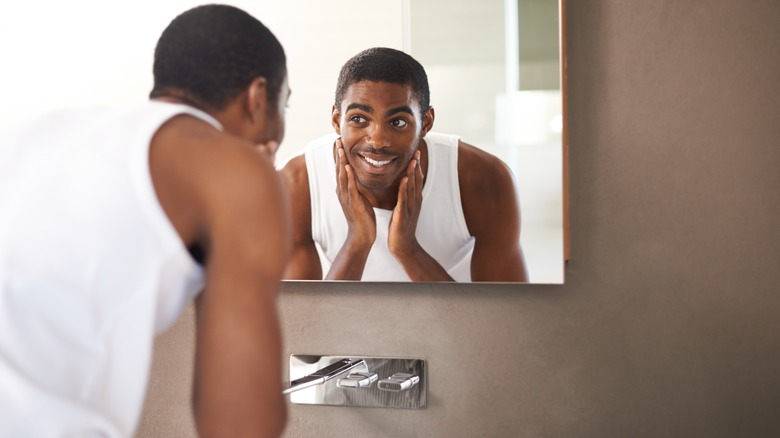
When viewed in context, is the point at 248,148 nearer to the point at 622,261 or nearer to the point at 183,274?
the point at 183,274

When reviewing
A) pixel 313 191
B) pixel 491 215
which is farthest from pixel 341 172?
pixel 491 215

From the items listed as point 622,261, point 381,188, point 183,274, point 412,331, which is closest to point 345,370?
point 412,331

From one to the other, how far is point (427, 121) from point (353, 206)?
8.3 inches

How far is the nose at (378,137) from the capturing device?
148 cm

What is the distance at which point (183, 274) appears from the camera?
80 cm

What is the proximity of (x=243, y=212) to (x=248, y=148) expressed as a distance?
0.08 meters

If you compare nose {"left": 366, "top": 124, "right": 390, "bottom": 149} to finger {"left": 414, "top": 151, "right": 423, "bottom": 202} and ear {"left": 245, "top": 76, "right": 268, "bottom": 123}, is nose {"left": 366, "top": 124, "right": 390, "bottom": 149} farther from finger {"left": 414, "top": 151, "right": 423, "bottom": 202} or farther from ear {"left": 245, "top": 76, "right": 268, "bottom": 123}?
ear {"left": 245, "top": 76, "right": 268, "bottom": 123}

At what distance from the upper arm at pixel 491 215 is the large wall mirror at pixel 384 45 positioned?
0.06 feet

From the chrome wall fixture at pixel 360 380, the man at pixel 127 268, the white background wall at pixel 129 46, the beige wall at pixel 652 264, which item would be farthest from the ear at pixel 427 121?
the man at pixel 127 268

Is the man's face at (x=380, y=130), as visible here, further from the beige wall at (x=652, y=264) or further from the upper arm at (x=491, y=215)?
the beige wall at (x=652, y=264)

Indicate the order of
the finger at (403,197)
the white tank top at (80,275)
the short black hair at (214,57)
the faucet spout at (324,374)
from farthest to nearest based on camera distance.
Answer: the finger at (403,197)
the faucet spout at (324,374)
the short black hair at (214,57)
the white tank top at (80,275)

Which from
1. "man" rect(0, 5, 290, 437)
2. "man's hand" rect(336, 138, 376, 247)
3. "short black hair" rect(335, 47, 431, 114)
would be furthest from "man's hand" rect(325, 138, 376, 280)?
"man" rect(0, 5, 290, 437)

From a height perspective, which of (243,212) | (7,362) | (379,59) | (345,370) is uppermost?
(379,59)

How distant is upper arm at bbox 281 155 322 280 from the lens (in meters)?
1.52
